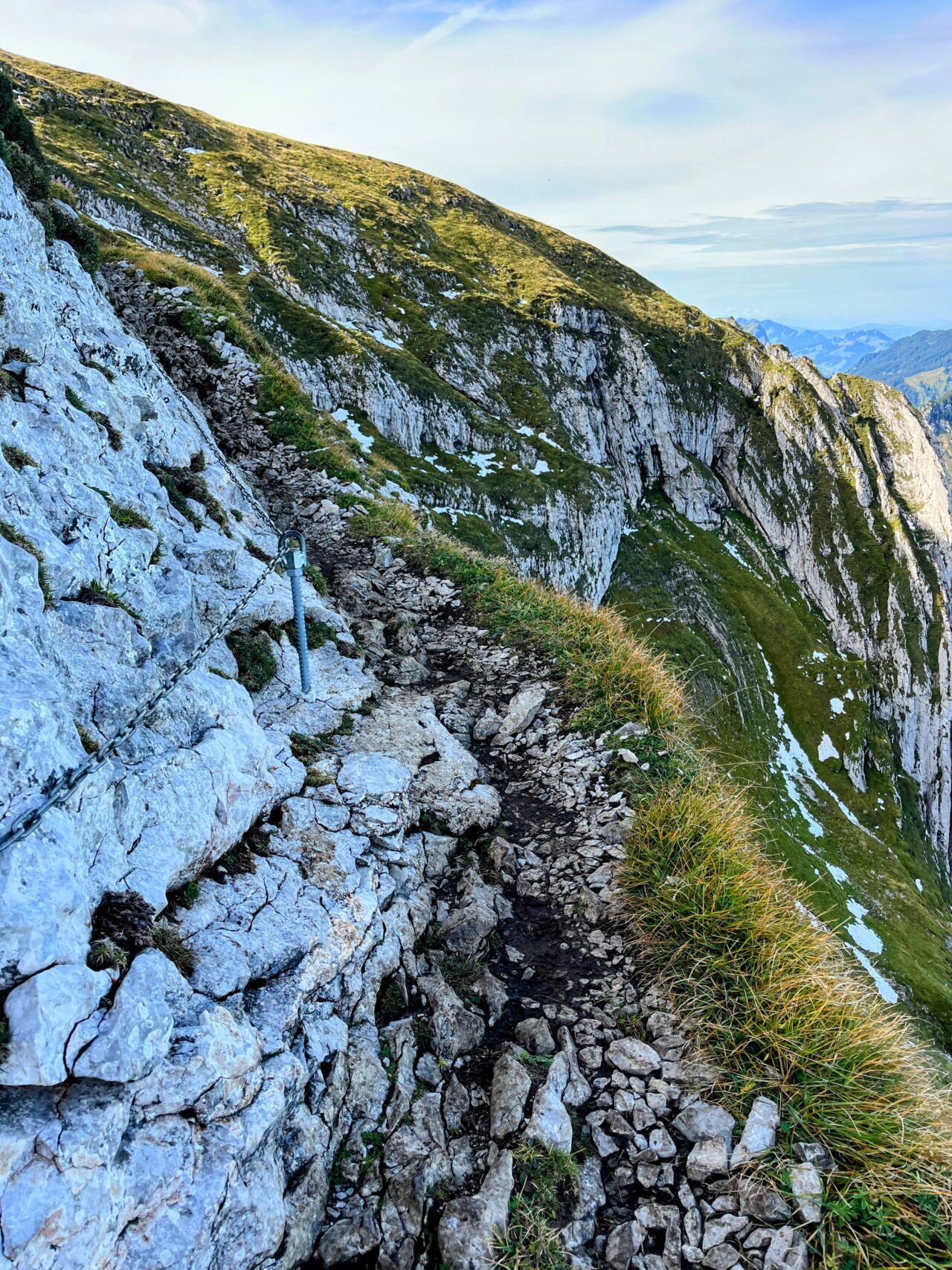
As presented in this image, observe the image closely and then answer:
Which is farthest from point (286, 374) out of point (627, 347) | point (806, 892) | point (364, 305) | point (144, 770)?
point (627, 347)

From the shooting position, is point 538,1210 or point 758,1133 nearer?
point 538,1210

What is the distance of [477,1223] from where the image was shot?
439cm

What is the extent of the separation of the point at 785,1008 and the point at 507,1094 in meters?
2.49

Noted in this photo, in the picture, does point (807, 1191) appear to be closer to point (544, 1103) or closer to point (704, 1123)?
point (704, 1123)

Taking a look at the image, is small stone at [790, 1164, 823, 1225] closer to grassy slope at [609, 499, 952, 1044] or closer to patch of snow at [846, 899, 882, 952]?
grassy slope at [609, 499, 952, 1044]

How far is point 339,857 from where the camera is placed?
21.6ft

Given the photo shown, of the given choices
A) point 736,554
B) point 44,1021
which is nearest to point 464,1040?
point 44,1021

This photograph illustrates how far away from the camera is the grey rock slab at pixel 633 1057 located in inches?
214

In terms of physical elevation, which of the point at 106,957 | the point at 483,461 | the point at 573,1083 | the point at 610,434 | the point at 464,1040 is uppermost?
the point at 610,434

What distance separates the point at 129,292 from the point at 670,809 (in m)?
24.3

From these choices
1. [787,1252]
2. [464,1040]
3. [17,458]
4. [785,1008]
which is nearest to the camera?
[787,1252]

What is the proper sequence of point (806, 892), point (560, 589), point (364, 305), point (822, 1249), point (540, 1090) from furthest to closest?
point (364, 305) → point (560, 589) → point (806, 892) → point (540, 1090) → point (822, 1249)

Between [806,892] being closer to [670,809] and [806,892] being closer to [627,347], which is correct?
[670,809]

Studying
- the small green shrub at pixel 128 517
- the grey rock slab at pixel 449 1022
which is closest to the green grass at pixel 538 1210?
the grey rock slab at pixel 449 1022
